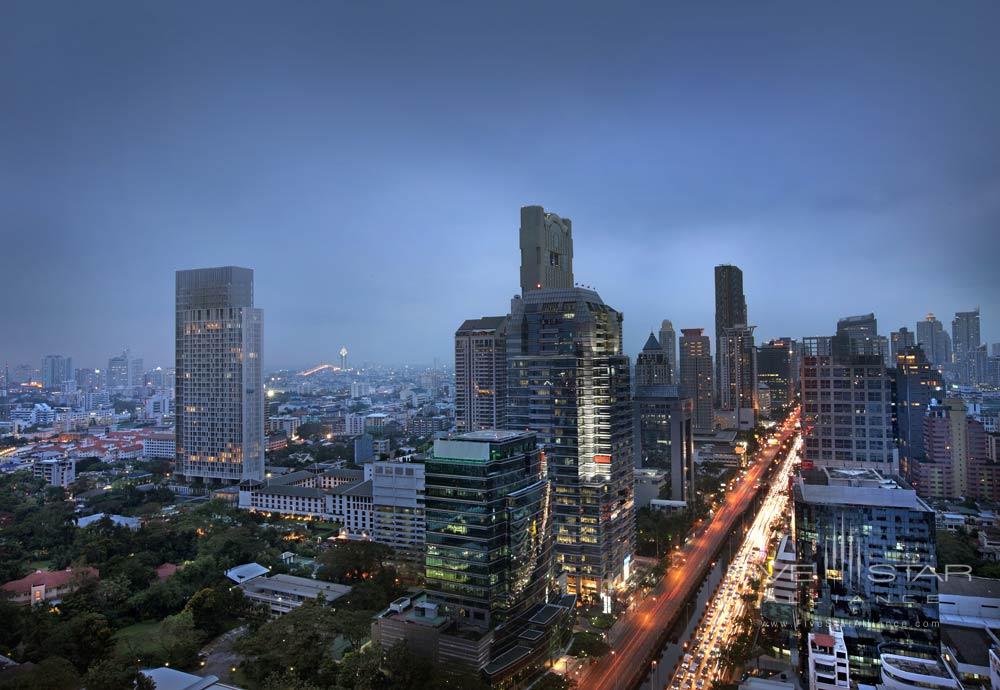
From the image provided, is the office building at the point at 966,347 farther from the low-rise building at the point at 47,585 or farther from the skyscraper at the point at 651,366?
the low-rise building at the point at 47,585

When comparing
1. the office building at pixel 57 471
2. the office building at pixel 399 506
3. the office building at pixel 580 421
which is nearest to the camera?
the office building at pixel 580 421

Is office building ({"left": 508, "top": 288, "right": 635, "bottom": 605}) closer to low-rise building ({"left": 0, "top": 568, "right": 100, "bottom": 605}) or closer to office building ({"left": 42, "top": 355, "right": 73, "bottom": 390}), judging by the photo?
low-rise building ({"left": 0, "top": 568, "right": 100, "bottom": 605})

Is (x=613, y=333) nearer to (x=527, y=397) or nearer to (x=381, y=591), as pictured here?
(x=527, y=397)

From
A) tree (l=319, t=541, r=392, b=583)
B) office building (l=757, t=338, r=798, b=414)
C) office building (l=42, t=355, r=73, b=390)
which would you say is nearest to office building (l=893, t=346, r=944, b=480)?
tree (l=319, t=541, r=392, b=583)

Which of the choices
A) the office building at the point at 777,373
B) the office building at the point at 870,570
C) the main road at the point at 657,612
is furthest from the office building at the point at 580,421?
the office building at the point at 777,373

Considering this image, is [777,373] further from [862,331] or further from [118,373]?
[118,373]

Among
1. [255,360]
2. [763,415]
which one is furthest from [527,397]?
[763,415]
